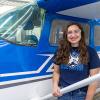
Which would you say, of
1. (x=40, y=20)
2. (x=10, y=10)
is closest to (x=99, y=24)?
(x=40, y=20)

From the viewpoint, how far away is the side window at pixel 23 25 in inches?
176

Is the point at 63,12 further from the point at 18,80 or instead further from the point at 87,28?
the point at 18,80

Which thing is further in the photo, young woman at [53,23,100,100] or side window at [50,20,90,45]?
side window at [50,20,90,45]

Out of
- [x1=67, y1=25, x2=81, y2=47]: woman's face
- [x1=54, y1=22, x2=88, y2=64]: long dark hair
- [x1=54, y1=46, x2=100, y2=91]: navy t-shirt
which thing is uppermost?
[x1=67, y1=25, x2=81, y2=47]: woman's face

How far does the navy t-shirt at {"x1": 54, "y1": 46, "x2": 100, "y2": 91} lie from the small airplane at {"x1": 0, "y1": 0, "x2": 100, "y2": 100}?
0.72 metres

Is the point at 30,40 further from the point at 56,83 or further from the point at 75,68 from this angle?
the point at 75,68

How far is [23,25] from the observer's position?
15.2 feet

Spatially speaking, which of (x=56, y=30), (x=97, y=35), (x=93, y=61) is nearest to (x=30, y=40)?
(x=56, y=30)

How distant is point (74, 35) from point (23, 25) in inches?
38.0

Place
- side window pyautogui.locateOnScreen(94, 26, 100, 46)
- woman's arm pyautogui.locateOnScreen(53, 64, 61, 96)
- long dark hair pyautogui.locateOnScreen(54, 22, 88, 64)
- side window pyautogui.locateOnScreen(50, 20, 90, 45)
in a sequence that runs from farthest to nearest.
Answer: side window pyautogui.locateOnScreen(94, 26, 100, 46), side window pyautogui.locateOnScreen(50, 20, 90, 45), woman's arm pyautogui.locateOnScreen(53, 64, 61, 96), long dark hair pyautogui.locateOnScreen(54, 22, 88, 64)

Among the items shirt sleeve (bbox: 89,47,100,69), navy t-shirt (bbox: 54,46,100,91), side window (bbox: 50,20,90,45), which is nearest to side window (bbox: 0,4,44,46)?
side window (bbox: 50,20,90,45)

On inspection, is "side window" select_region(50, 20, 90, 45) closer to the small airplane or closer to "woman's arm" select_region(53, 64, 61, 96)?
the small airplane

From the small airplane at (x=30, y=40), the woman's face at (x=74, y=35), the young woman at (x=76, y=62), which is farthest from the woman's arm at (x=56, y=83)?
the small airplane at (x=30, y=40)

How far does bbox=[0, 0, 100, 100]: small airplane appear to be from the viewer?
14.4 ft
